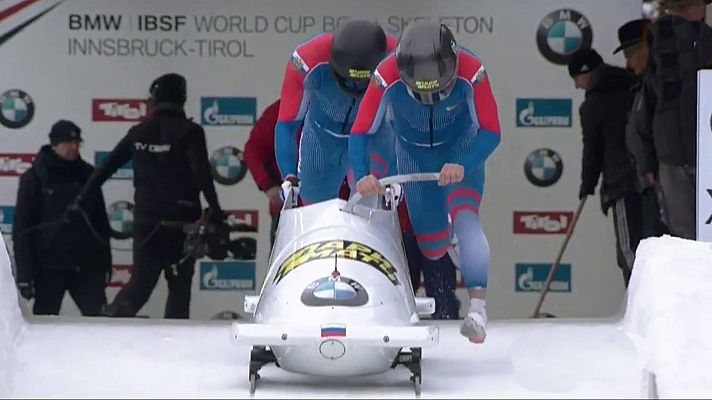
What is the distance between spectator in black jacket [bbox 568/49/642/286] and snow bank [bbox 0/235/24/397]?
2.72m

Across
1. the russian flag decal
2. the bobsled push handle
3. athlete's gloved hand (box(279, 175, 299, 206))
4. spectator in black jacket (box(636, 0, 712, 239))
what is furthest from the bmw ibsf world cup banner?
the russian flag decal

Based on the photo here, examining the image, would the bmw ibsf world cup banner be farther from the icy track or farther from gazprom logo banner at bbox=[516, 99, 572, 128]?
the icy track

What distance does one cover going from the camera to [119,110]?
22.9 ft

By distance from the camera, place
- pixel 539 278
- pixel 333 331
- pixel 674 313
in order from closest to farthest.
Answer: pixel 333 331 → pixel 674 313 → pixel 539 278

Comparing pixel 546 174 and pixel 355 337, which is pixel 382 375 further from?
pixel 546 174

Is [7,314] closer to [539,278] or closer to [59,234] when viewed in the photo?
[59,234]

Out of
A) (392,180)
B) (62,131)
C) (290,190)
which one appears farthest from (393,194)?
(62,131)

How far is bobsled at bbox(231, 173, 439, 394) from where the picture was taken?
15.4 ft

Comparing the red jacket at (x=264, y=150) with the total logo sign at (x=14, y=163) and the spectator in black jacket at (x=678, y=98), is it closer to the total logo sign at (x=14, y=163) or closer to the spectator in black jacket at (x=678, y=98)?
the total logo sign at (x=14, y=163)

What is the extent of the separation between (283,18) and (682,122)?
1.84m

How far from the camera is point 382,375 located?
5.09 meters

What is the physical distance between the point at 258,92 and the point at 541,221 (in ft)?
4.72

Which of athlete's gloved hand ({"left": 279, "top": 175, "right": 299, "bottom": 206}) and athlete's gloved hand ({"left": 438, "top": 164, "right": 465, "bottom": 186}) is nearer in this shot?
athlete's gloved hand ({"left": 438, "top": 164, "right": 465, "bottom": 186})

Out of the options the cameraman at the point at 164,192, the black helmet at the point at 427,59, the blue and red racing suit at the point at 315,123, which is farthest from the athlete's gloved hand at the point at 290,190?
the cameraman at the point at 164,192
